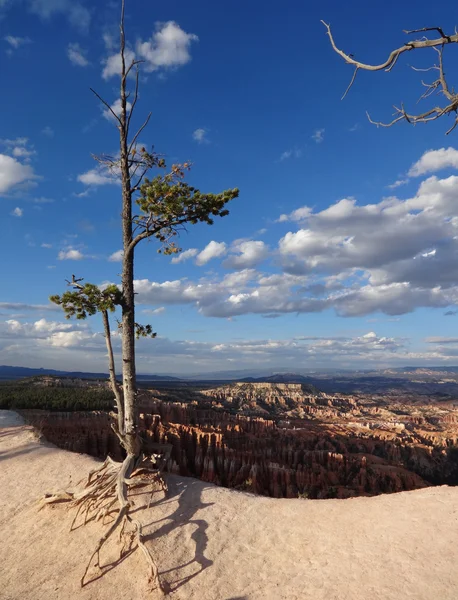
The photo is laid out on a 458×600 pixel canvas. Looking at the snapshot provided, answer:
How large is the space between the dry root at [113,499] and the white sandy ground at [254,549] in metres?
0.23

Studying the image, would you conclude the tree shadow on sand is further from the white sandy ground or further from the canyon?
the canyon

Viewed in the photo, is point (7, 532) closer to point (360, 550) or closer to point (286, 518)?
point (286, 518)

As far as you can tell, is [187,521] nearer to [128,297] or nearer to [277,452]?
[128,297]

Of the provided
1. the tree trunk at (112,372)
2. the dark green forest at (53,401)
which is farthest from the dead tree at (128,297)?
the dark green forest at (53,401)

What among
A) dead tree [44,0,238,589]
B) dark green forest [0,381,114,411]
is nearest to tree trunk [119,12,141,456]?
dead tree [44,0,238,589]

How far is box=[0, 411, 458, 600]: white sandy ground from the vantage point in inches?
236

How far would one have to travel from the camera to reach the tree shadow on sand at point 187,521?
6.76 metres

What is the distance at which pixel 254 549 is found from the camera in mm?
7223

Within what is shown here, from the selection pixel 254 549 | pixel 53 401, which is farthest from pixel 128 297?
pixel 53 401

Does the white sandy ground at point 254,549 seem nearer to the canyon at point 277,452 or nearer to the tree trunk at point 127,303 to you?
the tree trunk at point 127,303

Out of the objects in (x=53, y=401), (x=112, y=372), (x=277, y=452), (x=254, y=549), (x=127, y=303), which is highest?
(x=127, y=303)

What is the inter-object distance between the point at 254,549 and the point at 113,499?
11.4 feet

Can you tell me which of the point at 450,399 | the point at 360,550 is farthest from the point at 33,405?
the point at 450,399

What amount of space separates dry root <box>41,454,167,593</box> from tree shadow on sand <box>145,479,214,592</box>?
0.33 meters
